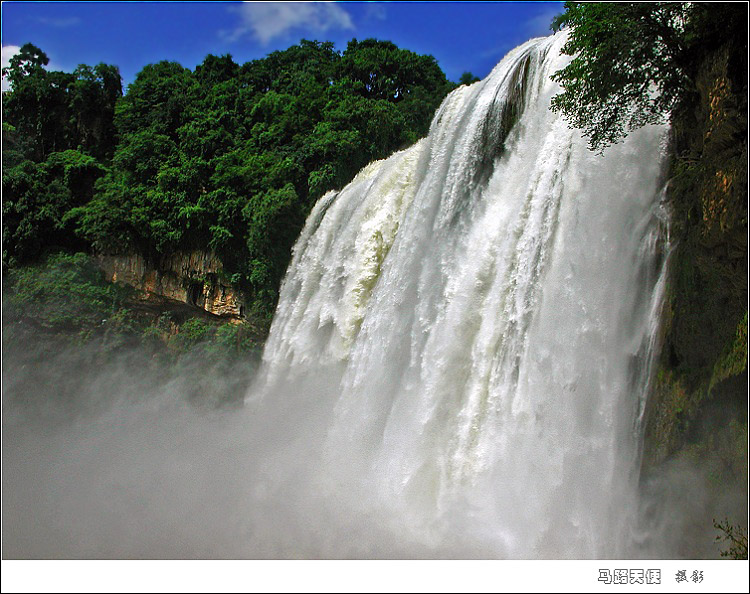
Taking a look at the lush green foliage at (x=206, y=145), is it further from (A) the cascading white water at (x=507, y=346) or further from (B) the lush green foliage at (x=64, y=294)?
(A) the cascading white water at (x=507, y=346)

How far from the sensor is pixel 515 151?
7.86 meters

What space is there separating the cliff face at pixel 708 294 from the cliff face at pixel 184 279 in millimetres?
9985

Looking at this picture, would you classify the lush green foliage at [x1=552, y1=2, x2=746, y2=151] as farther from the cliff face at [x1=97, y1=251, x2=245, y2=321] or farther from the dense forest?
the cliff face at [x1=97, y1=251, x2=245, y2=321]

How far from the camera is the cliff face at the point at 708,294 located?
502 centimetres

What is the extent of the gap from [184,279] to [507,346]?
9671 millimetres

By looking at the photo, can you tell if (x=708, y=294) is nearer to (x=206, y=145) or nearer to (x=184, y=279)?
(x=184, y=279)

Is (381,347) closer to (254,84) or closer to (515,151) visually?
(515,151)

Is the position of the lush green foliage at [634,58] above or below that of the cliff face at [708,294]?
above

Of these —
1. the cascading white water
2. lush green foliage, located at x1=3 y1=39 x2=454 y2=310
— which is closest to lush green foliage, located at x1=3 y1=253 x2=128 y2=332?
lush green foliage, located at x1=3 y1=39 x2=454 y2=310

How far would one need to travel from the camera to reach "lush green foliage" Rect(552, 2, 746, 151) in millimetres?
5371

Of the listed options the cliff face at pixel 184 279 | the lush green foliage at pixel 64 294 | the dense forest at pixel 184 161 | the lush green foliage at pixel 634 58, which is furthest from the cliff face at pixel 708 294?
the lush green foliage at pixel 64 294

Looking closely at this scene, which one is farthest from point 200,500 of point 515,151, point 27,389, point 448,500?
point 27,389

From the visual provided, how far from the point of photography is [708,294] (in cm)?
529

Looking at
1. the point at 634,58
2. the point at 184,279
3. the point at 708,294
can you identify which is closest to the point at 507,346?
the point at 708,294
